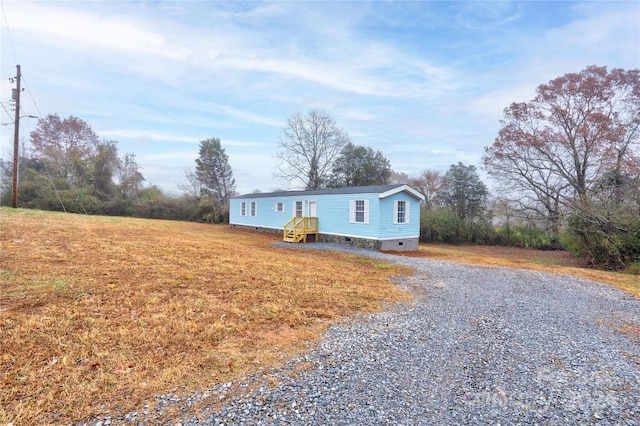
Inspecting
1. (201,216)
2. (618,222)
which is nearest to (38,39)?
(201,216)

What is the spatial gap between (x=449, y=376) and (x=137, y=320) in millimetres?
3574

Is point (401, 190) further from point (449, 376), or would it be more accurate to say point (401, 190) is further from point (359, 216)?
point (449, 376)

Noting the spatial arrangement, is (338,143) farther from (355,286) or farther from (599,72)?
(355,286)

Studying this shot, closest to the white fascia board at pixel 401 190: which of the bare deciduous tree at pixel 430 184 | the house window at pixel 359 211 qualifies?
the house window at pixel 359 211

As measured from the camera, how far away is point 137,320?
12.1ft

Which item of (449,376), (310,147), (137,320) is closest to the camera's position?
(449,376)

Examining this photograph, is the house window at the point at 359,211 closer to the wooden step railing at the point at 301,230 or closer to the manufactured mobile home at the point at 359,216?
the manufactured mobile home at the point at 359,216

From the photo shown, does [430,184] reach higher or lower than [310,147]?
lower

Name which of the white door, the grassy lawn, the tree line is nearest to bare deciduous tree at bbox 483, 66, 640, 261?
the tree line

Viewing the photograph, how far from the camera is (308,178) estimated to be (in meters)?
29.4

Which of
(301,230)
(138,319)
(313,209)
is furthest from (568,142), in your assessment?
(138,319)

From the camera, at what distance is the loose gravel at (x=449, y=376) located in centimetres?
232

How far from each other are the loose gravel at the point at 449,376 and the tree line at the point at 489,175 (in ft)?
31.4

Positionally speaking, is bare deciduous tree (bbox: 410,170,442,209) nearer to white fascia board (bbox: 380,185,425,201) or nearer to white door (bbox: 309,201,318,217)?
white fascia board (bbox: 380,185,425,201)
